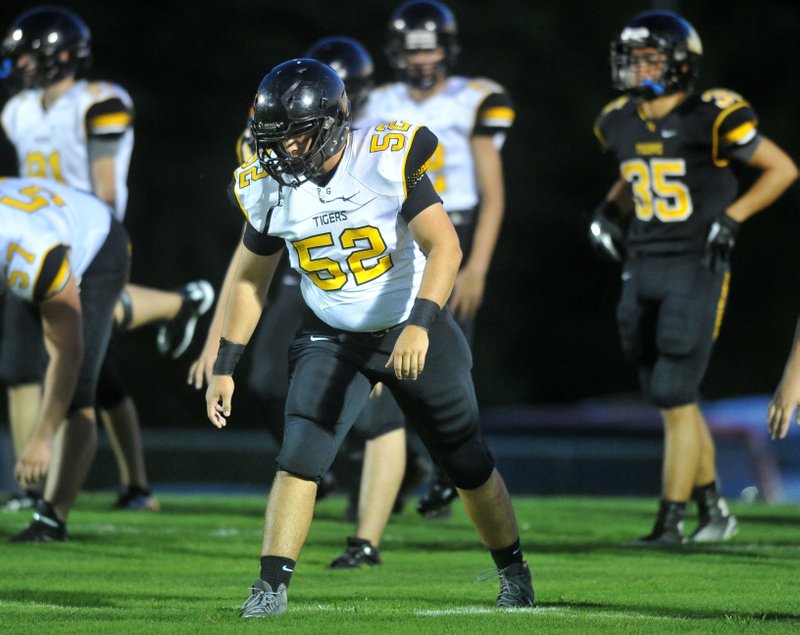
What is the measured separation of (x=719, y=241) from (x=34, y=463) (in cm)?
285

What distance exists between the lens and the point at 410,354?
521 centimetres

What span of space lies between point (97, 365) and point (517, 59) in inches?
391

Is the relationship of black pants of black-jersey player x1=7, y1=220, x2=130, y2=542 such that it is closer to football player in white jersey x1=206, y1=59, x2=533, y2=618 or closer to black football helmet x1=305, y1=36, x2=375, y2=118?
black football helmet x1=305, y1=36, x2=375, y2=118

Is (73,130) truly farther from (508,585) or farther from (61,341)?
(508,585)

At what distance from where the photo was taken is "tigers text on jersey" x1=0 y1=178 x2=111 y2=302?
6926mm

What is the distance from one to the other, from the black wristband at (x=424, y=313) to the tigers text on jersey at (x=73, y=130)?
139 inches

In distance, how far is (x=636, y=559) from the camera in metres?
6.95

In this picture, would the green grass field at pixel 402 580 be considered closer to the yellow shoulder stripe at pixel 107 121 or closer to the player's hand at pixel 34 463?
the player's hand at pixel 34 463

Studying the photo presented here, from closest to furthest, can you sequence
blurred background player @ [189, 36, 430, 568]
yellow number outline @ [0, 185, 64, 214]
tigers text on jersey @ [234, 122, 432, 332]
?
1. tigers text on jersey @ [234, 122, 432, 332]
2. blurred background player @ [189, 36, 430, 568]
3. yellow number outline @ [0, 185, 64, 214]

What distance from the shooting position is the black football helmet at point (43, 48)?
8680 mm

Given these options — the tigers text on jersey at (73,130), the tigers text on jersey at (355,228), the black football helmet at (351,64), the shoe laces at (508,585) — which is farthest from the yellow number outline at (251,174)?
the tigers text on jersey at (73,130)

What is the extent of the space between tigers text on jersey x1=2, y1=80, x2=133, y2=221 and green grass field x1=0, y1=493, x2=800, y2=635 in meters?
1.61

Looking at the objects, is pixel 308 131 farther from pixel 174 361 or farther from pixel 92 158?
pixel 174 361

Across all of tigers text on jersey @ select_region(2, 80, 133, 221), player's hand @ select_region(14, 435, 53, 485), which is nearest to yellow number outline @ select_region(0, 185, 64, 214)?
player's hand @ select_region(14, 435, 53, 485)
